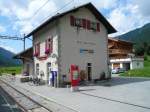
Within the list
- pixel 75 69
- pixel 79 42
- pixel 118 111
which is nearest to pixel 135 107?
pixel 118 111

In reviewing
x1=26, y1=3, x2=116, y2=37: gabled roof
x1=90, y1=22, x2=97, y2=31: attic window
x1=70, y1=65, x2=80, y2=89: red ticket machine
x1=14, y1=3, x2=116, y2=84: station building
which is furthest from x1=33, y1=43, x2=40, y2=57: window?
x1=70, y1=65, x2=80, y2=89: red ticket machine

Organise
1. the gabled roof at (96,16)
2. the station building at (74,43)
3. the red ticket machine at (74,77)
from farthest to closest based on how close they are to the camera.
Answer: the station building at (74,43), the gabled roof at (96,16), the red ticket machine at (74,77)

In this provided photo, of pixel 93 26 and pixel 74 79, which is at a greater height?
pixel 93 26

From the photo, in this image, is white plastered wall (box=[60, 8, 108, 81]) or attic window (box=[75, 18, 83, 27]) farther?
attic window (box=[75, 18, 83, 27])

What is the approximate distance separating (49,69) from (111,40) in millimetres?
37910

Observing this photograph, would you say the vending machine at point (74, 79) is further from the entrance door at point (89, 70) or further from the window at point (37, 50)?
the window at point (37, 50)

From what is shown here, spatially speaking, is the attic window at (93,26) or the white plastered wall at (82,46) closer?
the white plastered wall at (82,46)

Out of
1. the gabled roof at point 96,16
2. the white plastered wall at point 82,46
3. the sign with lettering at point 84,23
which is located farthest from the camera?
the sign with lettering at point 84,23

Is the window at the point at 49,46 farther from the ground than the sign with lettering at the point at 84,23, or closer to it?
closer to it

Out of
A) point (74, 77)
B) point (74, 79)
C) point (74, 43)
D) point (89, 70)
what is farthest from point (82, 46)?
point (74, 79)

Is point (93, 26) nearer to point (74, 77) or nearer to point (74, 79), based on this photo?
point (74, 77)

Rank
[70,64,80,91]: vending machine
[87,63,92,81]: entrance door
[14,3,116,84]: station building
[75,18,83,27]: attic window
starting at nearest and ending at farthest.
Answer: [70,64,80,91]: vending machine
[14,3,116,84]: station building
[75,18,83,27]: attic window
[87,63,92,81]: entrance door

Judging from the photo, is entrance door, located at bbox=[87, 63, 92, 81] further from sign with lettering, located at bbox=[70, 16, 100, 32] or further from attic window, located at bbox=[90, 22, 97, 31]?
attic window, located at bbox=[90, 22, 97, 31]

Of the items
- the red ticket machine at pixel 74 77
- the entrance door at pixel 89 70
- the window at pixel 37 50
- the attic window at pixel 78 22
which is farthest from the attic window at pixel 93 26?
the red ticket machine at pixel 74 77
